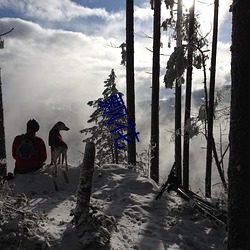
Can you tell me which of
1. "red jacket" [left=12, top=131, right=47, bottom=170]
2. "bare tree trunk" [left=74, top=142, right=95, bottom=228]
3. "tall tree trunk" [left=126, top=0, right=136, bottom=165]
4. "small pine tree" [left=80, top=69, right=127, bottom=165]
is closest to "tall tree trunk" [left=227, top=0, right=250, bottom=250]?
"bare tree trunk" [left=74, top=142, right=95, bottom=228]

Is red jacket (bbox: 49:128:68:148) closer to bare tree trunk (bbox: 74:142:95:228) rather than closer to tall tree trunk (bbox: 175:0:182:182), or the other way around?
bare tree trunk (bbox: 74:142:95:228)

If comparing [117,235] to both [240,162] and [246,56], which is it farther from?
[246,56]

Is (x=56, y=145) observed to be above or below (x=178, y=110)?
below

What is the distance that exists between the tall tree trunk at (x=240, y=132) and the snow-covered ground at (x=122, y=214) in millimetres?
1821

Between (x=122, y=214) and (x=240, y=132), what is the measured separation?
12.4 ft

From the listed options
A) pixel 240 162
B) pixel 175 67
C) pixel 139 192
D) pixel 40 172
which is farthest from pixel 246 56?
pixel 175 67

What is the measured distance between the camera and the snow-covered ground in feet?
18.0

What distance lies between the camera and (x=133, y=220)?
700 centimetres

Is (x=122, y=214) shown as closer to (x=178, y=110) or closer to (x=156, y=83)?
(x=156, y=83)

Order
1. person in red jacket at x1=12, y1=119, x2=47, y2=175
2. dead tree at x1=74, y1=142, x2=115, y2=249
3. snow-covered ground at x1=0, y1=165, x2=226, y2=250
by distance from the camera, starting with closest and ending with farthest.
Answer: dead tree at x1=74, y1=142, x2=115, y2=249 → snow-covered ground at x1=0, y1=165, x2=226, y2=250 → person in red jacket at x1=12, y1=119, x2=47, y2=175

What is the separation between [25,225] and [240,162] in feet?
11.9

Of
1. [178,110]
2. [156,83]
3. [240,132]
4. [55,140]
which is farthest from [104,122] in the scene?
[240,132]

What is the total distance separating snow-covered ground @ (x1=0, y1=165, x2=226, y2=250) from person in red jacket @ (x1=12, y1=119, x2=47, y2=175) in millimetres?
328

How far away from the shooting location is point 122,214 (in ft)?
23.5
